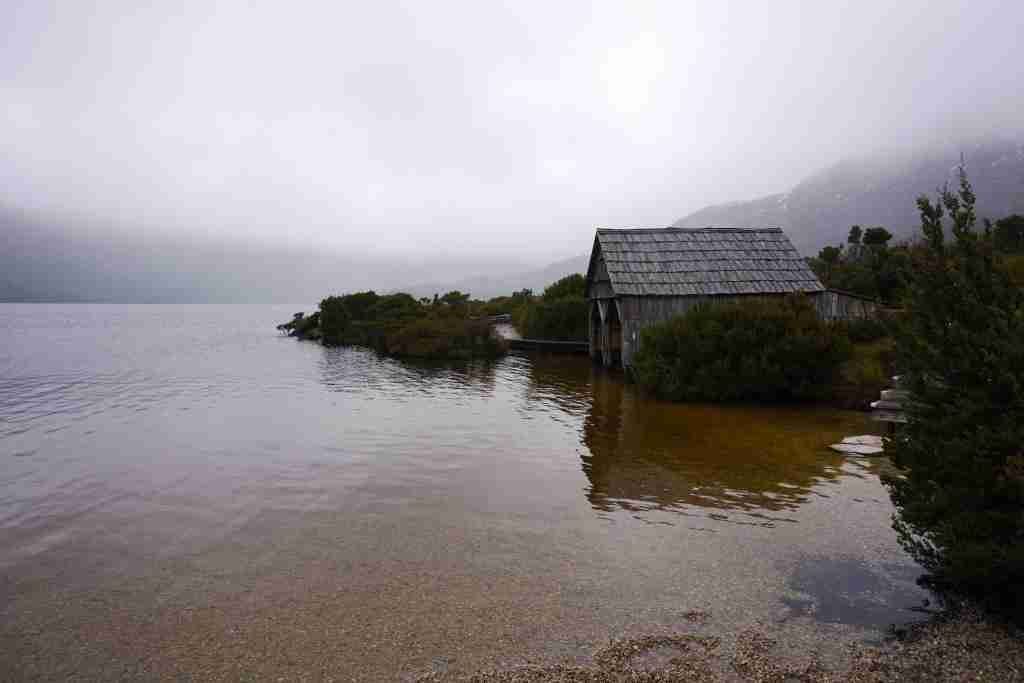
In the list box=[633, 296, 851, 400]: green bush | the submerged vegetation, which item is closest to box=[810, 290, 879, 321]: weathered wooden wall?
box=[633, 296, 851, 400]: green bush

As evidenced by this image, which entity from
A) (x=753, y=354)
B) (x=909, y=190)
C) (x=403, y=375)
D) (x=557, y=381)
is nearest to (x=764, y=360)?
(x=753, y=354)

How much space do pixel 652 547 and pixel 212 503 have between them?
688 cm

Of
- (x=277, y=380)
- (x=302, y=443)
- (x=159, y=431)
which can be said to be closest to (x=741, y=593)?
(x=302, y=443)

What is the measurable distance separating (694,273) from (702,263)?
76 cm

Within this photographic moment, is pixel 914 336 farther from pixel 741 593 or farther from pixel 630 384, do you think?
pixel 630 384

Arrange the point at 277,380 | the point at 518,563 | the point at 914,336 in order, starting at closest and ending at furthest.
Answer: the point at 914,336, the point at 518,563, the point at 277,380

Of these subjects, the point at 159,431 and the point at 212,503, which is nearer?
the point at 212,503

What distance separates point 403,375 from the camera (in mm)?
27484

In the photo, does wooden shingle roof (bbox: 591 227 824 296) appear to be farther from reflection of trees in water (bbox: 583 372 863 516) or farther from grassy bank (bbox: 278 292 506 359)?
grassy bank (bbox: 278 292 506 359)

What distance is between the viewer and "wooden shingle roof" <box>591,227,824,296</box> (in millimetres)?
23172

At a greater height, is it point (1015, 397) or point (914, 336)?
point (914, 336)

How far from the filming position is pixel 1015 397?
5.37 m

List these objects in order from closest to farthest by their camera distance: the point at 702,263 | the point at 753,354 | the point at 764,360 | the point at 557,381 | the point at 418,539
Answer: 1. the point at 418,539
2. the point at 764,360
3. the point at 753,354
4. the point at 702,263
5. the point at 557,381

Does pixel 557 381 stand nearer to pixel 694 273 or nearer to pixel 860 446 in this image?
pixel 694 273
